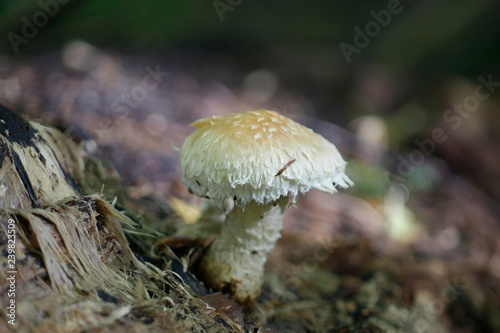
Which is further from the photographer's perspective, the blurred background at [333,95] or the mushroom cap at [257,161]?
the blurred background at [333,95]

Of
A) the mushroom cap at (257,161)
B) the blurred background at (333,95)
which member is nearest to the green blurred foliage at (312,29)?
the blurred background at (333,95)

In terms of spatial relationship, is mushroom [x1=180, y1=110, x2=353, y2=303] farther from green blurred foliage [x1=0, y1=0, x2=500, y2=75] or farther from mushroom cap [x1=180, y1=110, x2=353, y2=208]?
green blurred foliage [x1=0, y1=0, x2=500, y2=75]

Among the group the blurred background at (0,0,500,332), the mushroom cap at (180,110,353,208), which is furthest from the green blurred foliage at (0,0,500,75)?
the mushroom cap at (180,110,353,208)

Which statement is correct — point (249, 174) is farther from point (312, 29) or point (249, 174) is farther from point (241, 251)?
point (312, 29)

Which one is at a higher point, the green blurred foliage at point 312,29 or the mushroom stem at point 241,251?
the green blurred foliage at point 312,29

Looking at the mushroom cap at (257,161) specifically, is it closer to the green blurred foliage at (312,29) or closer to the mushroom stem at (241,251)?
the mushroom stem at (241,251)

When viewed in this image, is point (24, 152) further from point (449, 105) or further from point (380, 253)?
point (449, 105)
